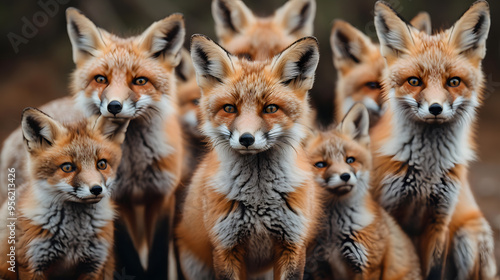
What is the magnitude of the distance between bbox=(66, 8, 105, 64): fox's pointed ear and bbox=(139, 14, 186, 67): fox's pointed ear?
34 centimetres

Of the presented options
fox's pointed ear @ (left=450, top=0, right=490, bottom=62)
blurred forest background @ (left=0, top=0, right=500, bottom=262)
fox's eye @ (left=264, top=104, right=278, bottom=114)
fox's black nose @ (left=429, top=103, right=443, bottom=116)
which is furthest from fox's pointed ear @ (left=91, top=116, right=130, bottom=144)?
blurred forest background @ (left=0, top=0, right=500, bottom=262)

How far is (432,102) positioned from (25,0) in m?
7.72

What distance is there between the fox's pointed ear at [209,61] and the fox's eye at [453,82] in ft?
5.19

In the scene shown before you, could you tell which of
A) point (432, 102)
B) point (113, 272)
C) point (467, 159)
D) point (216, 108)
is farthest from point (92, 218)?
point (467, 159)

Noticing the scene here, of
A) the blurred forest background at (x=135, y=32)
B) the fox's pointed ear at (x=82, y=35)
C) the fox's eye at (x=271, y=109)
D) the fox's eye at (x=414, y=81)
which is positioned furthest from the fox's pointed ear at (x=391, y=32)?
the blurred forest background at (x=135, y=32)

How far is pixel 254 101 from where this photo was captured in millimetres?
3789

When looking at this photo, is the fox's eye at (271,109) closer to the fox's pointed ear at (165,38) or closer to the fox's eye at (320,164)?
the fox's eye at (320,164)

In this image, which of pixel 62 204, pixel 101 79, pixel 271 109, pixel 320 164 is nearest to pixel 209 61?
pixel 271 109

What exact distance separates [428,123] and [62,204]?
2725 mm

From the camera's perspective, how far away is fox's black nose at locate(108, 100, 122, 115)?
4152 millimetres

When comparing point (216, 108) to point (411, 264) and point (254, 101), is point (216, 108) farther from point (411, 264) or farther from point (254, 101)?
point (411, 264)

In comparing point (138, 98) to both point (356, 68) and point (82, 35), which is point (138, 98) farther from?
point (356, 68)

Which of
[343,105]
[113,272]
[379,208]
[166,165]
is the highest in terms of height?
[343,105]

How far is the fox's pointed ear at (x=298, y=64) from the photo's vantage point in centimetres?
387
